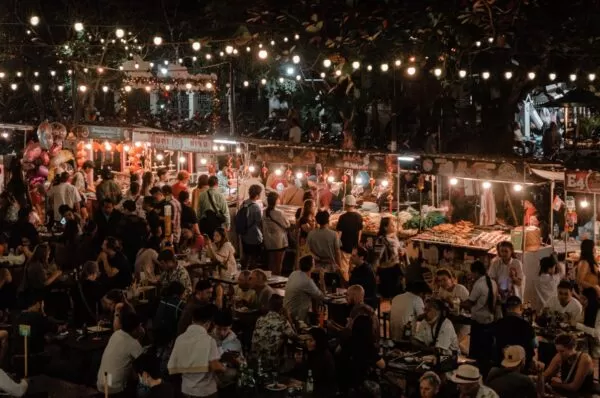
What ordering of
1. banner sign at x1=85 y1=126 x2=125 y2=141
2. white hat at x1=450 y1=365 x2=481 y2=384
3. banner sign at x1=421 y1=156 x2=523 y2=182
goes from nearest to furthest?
white hat at x1=450 y1=365 x2=481 y2=384 < banner sign at x1=421 y1=156 x2=523 y2=182 < banner sign at x1=85 y1=126 x2=125 y2=141

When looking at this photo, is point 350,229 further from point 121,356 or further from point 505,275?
point 121,356

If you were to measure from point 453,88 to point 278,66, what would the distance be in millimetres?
5951

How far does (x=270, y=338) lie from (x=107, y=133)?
506 inches

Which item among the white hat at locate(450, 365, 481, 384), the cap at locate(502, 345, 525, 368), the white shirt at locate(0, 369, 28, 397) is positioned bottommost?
the white shirt at locate(0, 369, 28, 397)

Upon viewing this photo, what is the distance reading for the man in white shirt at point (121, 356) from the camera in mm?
9383

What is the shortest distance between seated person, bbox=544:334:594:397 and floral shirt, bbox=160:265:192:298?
4961mm

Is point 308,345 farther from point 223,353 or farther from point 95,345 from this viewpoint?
point 95,345

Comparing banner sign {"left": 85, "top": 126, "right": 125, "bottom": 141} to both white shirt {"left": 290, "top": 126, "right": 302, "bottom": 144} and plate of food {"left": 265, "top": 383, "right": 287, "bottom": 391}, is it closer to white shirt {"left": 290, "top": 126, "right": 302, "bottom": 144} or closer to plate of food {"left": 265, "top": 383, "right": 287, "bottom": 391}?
white shirt {"left": 290, "top": 126, "right": 302, "bottom": 144}

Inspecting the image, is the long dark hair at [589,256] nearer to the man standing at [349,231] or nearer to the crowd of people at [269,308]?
the crowd of people at [269,308]

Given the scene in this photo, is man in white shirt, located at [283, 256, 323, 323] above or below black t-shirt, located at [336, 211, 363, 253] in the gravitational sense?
below

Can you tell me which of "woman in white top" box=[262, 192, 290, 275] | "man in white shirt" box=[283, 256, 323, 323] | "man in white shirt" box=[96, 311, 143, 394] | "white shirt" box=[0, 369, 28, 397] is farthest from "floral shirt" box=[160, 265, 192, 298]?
"woman in white top" box=[262, 192, 290, 275]

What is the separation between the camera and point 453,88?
76.7ft

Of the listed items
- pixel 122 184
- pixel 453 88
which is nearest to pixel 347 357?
pixel 122 184

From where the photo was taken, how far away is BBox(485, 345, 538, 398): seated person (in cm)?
849
